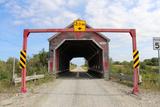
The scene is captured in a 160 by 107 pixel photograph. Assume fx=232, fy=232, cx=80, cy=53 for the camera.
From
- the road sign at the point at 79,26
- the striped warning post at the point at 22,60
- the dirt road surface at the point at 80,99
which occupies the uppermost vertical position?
the road sign at the point at 79,26

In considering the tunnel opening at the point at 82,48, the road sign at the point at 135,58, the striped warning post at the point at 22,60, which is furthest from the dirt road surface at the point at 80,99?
the tunnel opening at the point at 82,48

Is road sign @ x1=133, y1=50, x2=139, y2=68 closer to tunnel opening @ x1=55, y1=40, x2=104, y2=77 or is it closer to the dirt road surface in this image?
the dirt road surface

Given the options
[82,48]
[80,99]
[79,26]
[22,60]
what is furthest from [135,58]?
[82,48]

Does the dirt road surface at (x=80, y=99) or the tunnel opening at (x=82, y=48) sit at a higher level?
the tunnel opening at (x=82, y=48)

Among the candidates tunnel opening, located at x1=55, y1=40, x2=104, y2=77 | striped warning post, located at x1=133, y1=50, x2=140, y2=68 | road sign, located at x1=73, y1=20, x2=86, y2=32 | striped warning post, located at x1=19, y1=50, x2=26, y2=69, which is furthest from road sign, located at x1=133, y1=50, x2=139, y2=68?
tunnel opening, located at x1=55, y1=40, x2=104, y2=77

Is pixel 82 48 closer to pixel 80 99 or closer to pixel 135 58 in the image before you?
pixel 135 58

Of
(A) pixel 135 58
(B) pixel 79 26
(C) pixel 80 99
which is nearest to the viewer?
(C) pixel 80 99

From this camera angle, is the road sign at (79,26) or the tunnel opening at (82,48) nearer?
the road sign at (79,26)

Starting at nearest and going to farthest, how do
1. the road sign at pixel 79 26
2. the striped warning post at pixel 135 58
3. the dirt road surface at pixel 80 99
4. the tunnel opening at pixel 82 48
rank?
the dirt road surface at pixel 80 99 < the striped warning post at pixel 135 58 < the road sign at pixel 79 26 < the tunnel opening at pixel 82 48

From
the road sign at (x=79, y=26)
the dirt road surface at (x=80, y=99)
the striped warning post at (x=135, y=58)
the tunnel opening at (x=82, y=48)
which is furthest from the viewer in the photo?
the tunnel opening at (x=82, y=48)

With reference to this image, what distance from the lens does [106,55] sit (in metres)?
25.7

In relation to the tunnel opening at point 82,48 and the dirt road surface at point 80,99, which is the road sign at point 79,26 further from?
the tunnel opening at point 82,48

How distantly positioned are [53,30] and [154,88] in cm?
651

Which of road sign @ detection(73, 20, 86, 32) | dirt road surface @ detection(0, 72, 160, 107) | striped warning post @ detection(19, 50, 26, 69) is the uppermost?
road sign @ detection(73, 20, 86, 32)
